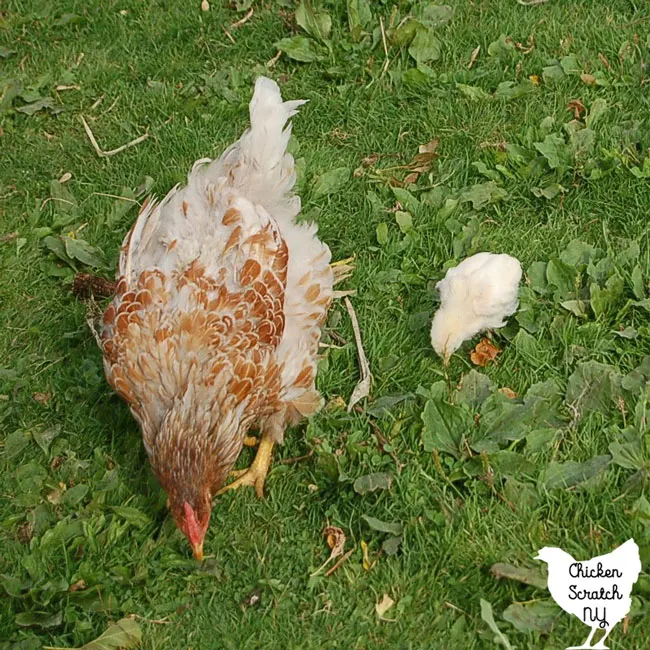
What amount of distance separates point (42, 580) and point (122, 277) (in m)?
1.13

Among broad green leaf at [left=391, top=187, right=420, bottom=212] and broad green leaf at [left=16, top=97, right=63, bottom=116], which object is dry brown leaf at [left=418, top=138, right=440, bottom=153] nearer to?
broad green leaf at [left=391, top=187, right=420, bottom=212]

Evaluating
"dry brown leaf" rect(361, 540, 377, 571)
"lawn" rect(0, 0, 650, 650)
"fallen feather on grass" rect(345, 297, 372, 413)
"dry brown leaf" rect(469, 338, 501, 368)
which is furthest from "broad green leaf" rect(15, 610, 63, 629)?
"dry brown leaf" rect(469, 338, 501, 368)

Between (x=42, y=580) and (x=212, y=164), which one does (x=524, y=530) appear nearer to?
(x=42, y=580)

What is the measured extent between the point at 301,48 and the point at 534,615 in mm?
3348

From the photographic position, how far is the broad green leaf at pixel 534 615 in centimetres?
251

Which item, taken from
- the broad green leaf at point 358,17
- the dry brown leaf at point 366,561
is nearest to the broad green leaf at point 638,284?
the dry brown leaf at point 366,561

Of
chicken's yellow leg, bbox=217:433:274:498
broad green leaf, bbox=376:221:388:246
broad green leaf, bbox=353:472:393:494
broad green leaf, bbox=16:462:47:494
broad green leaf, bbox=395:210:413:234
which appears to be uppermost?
broad green leaf, bbox=395:210:413:234

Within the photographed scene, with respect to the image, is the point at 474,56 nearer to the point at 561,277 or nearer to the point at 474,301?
the point at 561,277

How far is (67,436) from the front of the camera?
333 centimetres

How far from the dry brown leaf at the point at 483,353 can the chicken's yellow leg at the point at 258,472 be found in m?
0.85

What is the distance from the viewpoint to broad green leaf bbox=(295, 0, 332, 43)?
4.72 metres

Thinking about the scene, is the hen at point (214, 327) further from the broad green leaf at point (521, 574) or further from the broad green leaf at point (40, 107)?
the broad green leaf at point (40, 107)

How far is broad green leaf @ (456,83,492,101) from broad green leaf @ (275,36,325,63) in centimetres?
86

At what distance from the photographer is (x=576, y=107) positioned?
13.7 ft
